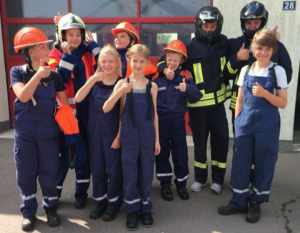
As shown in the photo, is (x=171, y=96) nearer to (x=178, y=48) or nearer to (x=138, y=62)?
(x=178, y=48)

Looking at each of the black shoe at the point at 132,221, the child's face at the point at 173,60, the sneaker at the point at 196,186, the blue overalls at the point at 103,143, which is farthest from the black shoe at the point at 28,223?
the child's face at the point at 173,60

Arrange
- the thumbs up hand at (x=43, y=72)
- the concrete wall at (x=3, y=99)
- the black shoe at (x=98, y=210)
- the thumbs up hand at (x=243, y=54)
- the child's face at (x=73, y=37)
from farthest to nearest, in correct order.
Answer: the concrete wall at (x=3, y=99) < the thumbs up hand at (x=243, y=54) < the black shoe at (x=98, y=210) < the child's face at (x=73, y=37) < the thumbs up hand at (x=43, y=72)

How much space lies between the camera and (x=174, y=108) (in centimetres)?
336

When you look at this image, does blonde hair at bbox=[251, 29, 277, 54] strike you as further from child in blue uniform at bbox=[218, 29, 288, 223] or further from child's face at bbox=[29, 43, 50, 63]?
child's face at bbox=[29, 43, 50, 63]

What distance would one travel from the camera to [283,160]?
4832 millimetres

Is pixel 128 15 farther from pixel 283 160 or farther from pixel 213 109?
pixel 283 160

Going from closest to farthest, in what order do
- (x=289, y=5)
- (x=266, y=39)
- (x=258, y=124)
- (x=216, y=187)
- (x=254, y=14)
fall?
1. (x=266, y=39)
2. (x=258, y=124)
3. (x=254, y=14)
4. (x=216, y=187)
5. (x=289, y=5)

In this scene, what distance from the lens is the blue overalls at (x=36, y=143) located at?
2779mm

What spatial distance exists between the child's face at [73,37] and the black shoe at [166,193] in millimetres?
1902

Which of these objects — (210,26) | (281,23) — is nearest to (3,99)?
(210,26)

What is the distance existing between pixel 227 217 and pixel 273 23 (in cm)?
329

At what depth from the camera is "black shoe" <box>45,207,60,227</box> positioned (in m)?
3.01

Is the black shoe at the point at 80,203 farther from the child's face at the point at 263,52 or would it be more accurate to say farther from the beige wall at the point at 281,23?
the beige wall at the point at 281,23

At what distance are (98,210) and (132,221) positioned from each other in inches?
16.8
